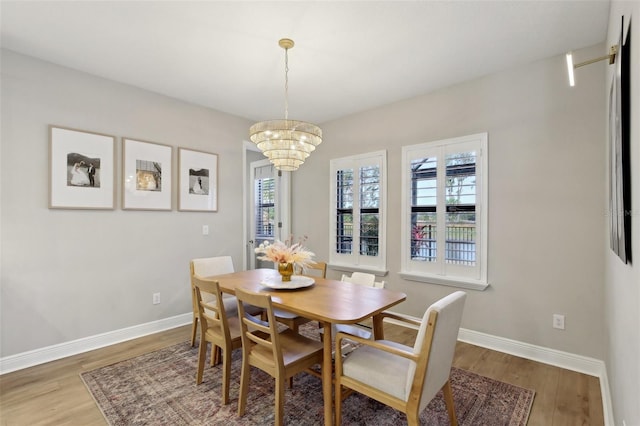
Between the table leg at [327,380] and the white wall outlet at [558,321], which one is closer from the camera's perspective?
the table leg at [327,380]

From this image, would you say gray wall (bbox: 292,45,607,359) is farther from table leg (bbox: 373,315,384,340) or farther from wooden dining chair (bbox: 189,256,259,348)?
wooden dining chair (bbox: 189,256,259,348)

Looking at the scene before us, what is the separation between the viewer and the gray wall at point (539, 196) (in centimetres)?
247

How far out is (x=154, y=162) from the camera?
344 centimetres

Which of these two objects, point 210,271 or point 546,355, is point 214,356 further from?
point 546,355

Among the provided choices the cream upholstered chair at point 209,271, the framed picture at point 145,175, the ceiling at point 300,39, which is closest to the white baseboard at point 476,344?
the cream upholstered chair at point 209,271

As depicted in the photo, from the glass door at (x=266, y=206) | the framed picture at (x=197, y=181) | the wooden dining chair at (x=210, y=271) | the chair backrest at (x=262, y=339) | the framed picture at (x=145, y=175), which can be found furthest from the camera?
the glass door at (x=266, y=206)

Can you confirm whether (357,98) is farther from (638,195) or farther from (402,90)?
(638,195)

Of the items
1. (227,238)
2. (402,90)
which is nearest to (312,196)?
(227,238)

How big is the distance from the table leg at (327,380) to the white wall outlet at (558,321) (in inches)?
84.9

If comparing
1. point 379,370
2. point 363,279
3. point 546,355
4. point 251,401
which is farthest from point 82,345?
point 546,355

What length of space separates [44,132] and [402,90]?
11.5ft

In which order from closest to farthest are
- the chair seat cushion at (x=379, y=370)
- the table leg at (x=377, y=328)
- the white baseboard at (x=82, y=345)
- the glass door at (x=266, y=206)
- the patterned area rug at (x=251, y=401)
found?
the chair seat cushion at (x=379, y=370)
the patterned area rug at (x=251, y=401)
the table leg at (x=377, y=328)
the white baseboard at (x=82, y=345)
the glass door at (x=266, y=206)

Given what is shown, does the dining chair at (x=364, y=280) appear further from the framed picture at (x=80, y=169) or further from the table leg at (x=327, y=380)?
the framed picture at (x=80, y=169)

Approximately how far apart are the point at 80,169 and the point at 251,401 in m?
2.64
